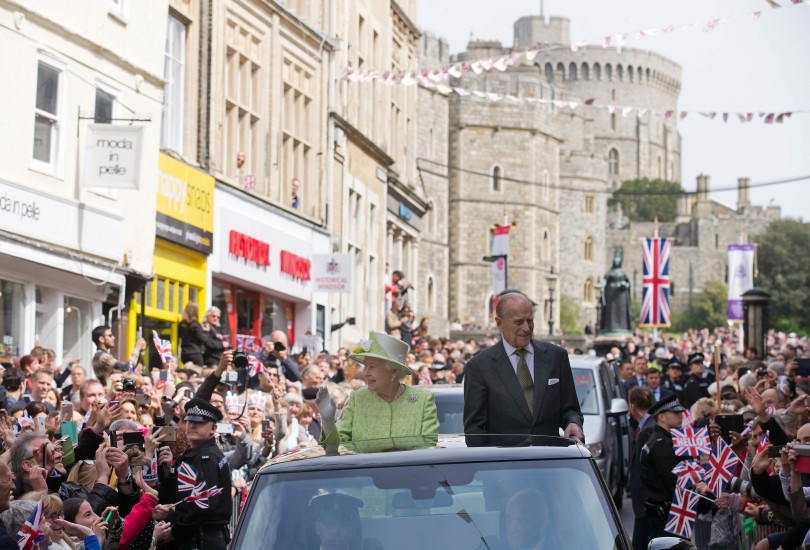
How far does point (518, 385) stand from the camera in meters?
9.65

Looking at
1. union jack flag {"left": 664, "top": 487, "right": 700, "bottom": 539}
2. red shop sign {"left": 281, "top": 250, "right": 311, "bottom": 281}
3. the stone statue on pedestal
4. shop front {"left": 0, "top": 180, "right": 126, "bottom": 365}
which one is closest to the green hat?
union jack flag {"left": 664, "top": 487, "right": 700, "bottom": 539}

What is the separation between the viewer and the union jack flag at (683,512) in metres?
12.1

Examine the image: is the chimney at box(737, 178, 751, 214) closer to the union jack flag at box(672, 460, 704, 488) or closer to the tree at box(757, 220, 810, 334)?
Answer: the tree at box(757, 220, 810, 334)

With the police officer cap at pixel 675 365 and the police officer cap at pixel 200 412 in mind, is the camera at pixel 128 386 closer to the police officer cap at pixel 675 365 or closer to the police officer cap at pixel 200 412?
the police officer cap at pixel 200 412

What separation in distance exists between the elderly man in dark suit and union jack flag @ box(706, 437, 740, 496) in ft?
8.84

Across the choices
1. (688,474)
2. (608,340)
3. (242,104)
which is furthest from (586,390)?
(608,340)

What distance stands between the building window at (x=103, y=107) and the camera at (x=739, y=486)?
1265cm

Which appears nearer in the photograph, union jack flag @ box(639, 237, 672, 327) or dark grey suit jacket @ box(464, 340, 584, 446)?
dark grey suit jacket @ box(464, 340, 584, 446)

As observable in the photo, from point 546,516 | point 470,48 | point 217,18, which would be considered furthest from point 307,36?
point 470,48

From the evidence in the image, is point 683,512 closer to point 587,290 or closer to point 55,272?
point 55,272

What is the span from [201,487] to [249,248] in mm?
20797

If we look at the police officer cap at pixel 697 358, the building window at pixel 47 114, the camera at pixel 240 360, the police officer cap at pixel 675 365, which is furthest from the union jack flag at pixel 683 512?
the police officer cap at pixel 675 365

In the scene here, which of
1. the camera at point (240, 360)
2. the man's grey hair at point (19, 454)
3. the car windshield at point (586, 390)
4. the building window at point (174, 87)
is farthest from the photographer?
the building window at point (174, 87)

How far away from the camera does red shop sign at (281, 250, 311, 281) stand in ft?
108
